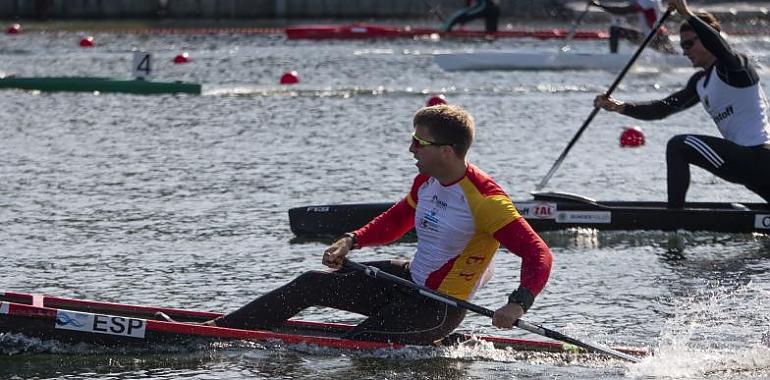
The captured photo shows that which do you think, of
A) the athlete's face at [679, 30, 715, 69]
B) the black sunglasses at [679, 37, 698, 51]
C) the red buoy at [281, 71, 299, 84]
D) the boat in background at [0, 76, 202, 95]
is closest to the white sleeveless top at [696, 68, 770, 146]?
the athlete's face at [679, 30, 715, 69]

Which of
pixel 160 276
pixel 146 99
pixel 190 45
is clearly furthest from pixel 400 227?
pixel 190 45

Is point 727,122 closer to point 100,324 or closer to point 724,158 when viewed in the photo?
point 724,158

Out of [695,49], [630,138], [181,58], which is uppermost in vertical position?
[695,49]

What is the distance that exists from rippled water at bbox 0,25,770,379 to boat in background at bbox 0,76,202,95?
0.81ft

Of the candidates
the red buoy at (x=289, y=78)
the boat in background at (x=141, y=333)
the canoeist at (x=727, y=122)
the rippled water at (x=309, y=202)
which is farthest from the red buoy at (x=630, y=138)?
the boat in background at (x=141, y=333)

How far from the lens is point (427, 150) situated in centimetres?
764

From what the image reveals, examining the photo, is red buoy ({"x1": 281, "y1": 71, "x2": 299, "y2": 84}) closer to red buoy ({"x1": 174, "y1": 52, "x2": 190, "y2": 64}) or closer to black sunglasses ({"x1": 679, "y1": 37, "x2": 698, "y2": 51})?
red buoy ({"x1": 174, "y1": 52, "x2": 190, "y2": 64})

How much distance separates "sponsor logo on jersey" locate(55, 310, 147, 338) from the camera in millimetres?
8203

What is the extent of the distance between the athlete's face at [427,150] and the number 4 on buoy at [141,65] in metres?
16.2

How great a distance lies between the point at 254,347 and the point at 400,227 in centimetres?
97

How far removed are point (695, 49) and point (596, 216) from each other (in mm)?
1530

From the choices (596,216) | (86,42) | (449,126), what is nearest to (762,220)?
(596,216)

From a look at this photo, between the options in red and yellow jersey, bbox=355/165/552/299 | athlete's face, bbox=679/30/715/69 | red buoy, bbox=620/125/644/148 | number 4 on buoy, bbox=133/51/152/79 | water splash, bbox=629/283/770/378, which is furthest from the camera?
number 4 on buoy, bbox=133/51/152/79

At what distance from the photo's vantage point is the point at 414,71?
92.8 ft
